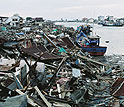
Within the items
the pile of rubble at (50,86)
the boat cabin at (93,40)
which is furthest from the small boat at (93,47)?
the pile of rubble at (50,86)

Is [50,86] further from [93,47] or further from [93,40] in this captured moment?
[93,40]

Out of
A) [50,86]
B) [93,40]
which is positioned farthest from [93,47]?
[50,86]

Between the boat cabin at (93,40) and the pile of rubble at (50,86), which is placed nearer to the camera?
the pile of rubble at (50,86)

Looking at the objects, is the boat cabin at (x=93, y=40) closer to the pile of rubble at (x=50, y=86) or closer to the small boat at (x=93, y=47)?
the small boat at (x=93, y=47)

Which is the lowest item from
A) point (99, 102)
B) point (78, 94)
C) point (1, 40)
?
point (99, 102)

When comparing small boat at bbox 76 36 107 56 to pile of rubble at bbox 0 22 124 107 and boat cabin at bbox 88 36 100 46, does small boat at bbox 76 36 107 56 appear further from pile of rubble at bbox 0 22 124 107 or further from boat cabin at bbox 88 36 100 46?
pile of rubble at bbox 0 22 124 107

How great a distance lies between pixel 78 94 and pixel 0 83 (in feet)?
10.9

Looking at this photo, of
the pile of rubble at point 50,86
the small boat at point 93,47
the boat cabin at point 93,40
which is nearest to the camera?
the pile of rubble at point 50,86

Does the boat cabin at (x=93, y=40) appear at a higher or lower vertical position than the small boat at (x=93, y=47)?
higher

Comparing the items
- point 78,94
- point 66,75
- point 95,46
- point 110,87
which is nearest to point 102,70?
point 110,87

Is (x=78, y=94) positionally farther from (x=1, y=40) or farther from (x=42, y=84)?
(x=1, y=40)

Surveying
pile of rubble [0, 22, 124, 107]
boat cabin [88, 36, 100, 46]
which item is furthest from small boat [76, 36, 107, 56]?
pile of rubble [0, 22, 124, 107]

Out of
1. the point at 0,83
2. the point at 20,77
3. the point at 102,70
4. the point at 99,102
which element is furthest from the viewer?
the point at 102,70

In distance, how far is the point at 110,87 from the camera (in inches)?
390
